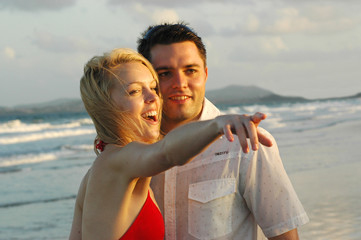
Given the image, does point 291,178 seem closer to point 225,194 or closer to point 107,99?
point 225,194

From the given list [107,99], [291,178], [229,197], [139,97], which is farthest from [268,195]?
[291,178]

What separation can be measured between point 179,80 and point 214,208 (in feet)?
2.58

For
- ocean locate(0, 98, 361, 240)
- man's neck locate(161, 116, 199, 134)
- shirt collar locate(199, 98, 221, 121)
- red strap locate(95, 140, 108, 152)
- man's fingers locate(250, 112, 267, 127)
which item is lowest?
ocean locate(0, 98, 361, 240)

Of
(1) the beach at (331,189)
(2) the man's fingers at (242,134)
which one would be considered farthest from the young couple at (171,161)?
(1) the beach at (331,189)

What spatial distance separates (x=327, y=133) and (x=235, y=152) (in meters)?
12.4

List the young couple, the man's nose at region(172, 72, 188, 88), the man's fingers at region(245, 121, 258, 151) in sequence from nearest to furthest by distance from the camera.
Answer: the man's fingers at region(245, 121, 258, 151) → the young couple → the man's nose at region(172, 72, 188, 88)

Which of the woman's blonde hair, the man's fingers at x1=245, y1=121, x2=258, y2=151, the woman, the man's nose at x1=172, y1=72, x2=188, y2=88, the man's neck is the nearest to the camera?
the man's fingers at x1=245, y1=121, x2=258, y2=151

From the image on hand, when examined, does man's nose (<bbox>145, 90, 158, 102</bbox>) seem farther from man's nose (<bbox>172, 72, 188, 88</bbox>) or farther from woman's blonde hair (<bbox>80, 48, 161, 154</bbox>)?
man's nose (<bbox>172, 72, 188, 88</bbox>)

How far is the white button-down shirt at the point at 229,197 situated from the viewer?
2936mm

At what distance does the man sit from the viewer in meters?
2.94

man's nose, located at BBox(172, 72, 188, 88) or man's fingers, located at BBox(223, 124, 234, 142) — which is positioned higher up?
man's fingers, located at BBox(223, 124, 234, 142)

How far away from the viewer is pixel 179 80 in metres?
3.18

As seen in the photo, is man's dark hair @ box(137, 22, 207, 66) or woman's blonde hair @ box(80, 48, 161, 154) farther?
man's dark hair @ box(137, 22, 207, 66)

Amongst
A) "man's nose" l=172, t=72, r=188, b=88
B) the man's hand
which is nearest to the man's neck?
"man's nose" l=172, t=72, r=188, b=88
